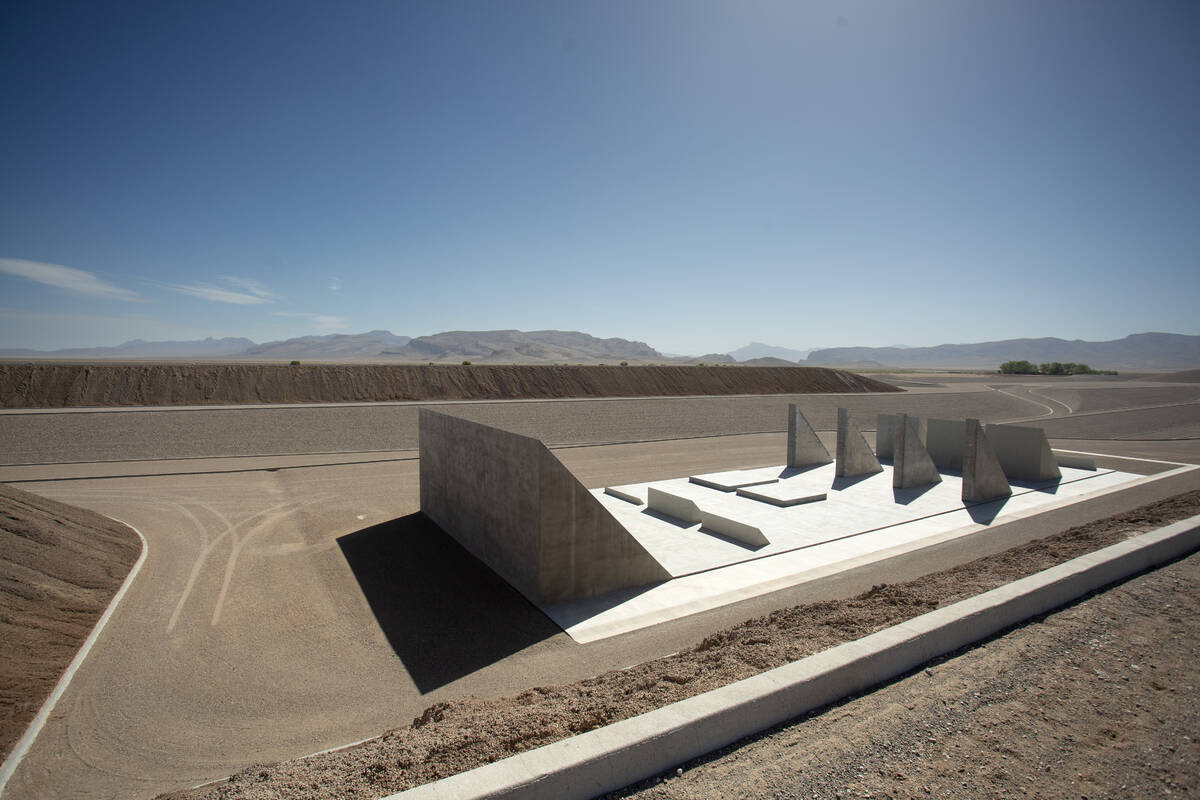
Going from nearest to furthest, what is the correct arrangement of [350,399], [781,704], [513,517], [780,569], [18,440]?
1. [781,704]
2. [513,517]
3. [780,569]
4. [18,440]
5. [350,399]

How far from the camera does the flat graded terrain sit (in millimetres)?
6289

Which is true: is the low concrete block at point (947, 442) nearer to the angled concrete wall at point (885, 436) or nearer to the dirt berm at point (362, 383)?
the angled concrete wall at point (885, 436)

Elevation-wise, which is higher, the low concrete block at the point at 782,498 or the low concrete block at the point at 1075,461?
the low concrete block at the point at 1075,461

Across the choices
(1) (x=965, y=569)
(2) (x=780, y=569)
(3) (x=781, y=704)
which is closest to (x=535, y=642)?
(3) (x=781, y=704)

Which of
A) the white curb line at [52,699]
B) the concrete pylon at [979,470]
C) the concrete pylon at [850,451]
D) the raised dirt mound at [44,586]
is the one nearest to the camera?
the white curb line at [52,699]

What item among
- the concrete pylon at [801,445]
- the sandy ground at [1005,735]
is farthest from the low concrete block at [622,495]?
the sandy ground at [1005,735]

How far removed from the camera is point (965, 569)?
9672mm

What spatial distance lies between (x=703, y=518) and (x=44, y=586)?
40.3 ft

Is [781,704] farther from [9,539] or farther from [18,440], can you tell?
[18,440]

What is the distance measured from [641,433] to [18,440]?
25.4 metres

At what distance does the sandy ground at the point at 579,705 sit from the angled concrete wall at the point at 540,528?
289cm

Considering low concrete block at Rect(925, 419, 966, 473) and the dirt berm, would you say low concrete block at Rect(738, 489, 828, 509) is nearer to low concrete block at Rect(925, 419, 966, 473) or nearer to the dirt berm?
low concrete block at Rect(925, 419, 966, 473)

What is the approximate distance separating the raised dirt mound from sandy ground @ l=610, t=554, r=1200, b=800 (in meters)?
7.52

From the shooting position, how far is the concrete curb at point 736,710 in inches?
150
